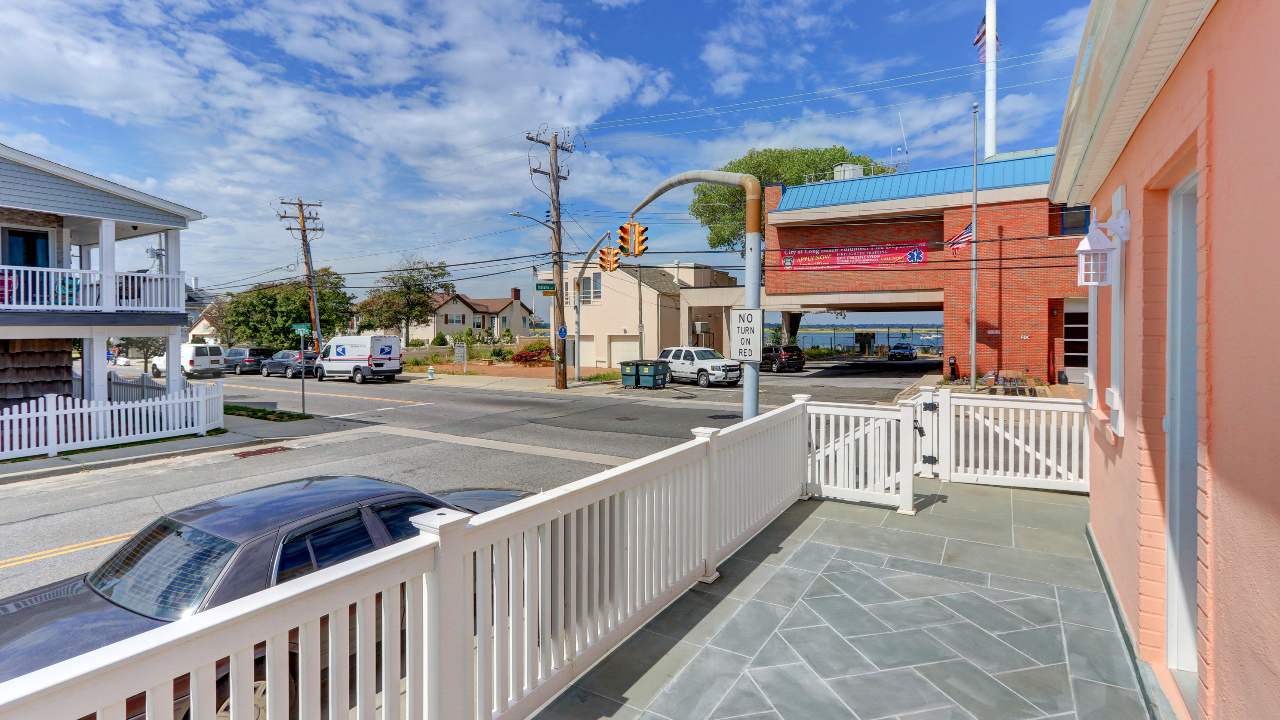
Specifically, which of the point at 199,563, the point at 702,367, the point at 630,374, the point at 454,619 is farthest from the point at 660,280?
the point at 454,619

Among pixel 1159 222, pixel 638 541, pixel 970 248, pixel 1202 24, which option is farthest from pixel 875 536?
pixel 970 248

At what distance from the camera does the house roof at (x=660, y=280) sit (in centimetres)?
3973

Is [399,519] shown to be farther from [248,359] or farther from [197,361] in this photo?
[197,361]

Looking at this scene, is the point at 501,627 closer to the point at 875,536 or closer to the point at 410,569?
the point at 410,569

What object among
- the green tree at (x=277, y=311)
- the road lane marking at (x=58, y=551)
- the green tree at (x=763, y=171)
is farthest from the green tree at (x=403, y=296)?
the road lane marking at (x=58, y=551)

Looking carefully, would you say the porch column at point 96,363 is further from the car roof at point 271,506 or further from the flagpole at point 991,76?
the flagpole at point 991,76

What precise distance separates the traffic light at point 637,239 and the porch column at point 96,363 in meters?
12.7

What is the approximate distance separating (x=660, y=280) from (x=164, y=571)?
135ft

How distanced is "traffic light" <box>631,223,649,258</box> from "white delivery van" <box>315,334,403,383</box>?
19867mm

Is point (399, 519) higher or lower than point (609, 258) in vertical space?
lower

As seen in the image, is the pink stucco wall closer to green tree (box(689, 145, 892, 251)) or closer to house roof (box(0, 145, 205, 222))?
house roof (box(0, 145, 205, 222))

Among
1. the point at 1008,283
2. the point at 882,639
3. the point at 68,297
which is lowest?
the point at 882,639

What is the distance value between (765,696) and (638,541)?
1.18 meters

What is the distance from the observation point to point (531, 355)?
41531 mm
